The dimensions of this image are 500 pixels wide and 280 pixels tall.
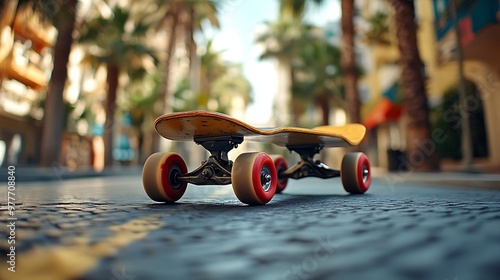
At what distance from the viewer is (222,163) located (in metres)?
2.35

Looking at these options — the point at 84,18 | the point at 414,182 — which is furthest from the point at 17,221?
the point at 84,18

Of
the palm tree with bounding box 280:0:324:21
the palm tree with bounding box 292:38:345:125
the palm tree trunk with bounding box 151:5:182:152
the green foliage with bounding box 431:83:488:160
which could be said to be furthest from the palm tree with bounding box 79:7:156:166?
the green foliage with bounding box 431:83:488:160

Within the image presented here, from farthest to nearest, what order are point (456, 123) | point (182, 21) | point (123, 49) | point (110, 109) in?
point (182, 21), point (123, 49), point (110, 109), point (456, 123)

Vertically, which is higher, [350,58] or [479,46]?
[350,58]

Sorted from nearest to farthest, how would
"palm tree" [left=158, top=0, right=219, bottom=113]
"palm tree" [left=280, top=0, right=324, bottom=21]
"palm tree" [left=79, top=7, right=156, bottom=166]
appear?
"palm tree" [left=280, top=0, right=324, bottom=21], "palm tree" [left=79, top=7, right=156, bottom=166], "palm tree" [left=158, top=0, right=219, bottom=113]

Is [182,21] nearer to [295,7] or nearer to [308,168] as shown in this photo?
[295,7]

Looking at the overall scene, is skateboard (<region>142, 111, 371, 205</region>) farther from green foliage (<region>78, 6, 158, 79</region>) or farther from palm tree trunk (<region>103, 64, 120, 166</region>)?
green foliage (<region>78, 6, 158, 79</region>)

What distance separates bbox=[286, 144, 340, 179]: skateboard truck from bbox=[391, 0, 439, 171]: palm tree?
463 centimetres

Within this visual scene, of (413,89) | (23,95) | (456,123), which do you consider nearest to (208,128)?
(413,89)

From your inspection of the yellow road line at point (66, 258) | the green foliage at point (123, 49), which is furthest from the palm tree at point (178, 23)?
the yellow road line at point (66, 258)

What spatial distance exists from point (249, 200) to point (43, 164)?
9689 millimetres

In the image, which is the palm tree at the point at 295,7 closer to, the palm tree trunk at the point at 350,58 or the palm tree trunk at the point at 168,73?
the palm tree trunk at the point at 350,58

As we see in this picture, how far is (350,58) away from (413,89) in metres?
4.02

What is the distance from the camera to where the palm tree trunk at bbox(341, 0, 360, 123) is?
10.9 m
